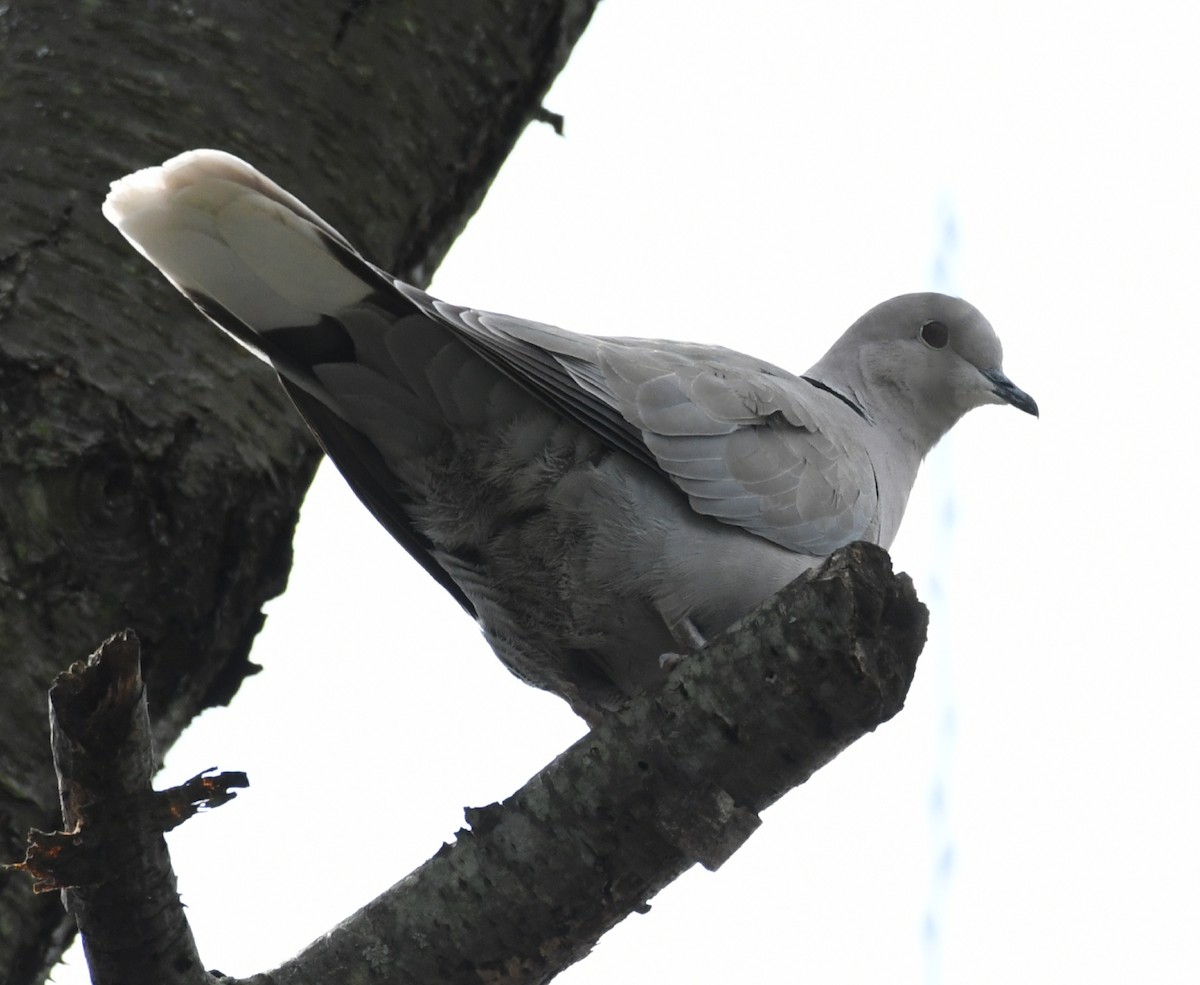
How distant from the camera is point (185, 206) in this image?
2.36 meters

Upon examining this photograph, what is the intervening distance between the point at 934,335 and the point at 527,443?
1697mm

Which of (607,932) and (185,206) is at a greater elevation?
(185,206)

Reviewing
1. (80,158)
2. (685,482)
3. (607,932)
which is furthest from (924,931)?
(80,158)

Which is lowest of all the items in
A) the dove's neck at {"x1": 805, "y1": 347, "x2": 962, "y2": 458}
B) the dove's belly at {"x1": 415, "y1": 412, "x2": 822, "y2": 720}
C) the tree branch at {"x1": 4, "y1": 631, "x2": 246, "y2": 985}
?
the tree branch at {"x1": 4, "y1": 631, "x2": 246, "y2": 985}

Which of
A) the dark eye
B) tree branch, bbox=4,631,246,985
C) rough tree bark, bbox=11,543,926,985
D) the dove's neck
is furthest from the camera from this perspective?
the dark eye

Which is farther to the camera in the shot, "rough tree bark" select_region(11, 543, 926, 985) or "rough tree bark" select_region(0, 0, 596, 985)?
"rough tree bark" select_region(0, 0, 596, 985)

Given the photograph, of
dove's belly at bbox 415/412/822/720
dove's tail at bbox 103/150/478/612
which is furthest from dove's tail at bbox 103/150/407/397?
dove's belly at bbox 415/412/822/720

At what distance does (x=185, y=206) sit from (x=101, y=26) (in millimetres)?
555

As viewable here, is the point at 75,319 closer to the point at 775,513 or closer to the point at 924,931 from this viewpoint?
the point at 775,513

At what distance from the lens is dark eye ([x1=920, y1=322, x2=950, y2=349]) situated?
12.8 ft

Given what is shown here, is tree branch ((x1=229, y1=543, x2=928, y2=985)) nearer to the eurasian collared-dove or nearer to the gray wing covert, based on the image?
the eurasian collared-dove

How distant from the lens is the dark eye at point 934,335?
3.91 meters

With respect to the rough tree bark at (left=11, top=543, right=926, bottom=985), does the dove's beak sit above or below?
above

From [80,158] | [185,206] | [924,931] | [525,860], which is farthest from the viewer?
[80,158]
